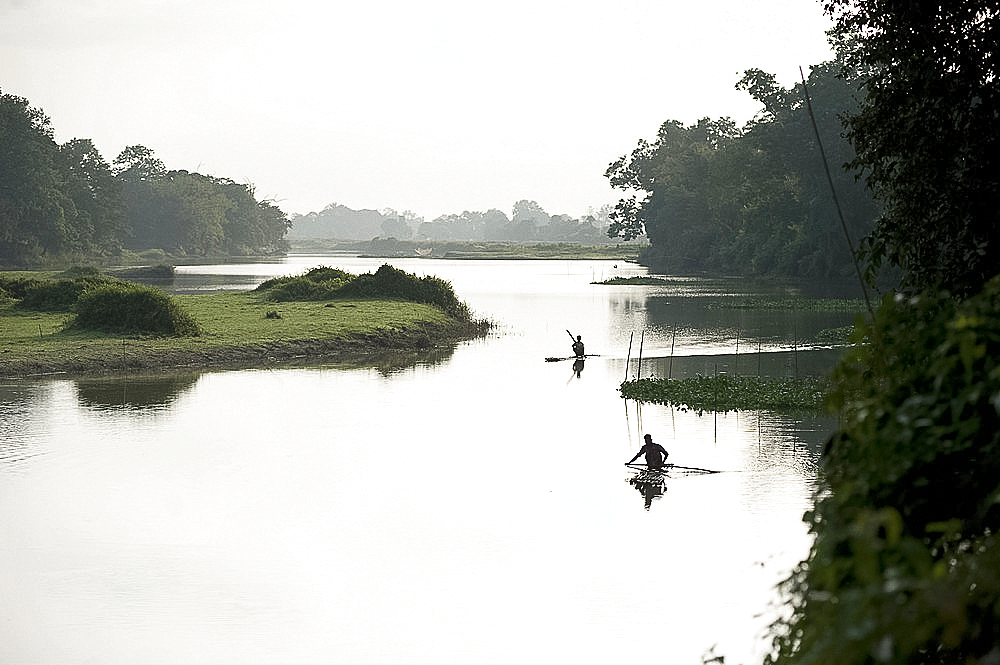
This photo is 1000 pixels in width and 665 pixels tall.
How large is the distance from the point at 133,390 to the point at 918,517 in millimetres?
30286

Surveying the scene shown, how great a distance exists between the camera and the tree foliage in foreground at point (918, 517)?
342 centimetres

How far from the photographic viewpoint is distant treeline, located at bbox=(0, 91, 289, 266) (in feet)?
370

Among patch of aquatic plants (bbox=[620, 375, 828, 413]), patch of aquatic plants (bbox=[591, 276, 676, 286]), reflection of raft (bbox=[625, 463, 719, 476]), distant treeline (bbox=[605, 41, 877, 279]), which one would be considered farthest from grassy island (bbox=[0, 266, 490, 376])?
patch of aquatic plants (bbox=[591, 276, 676, 286])

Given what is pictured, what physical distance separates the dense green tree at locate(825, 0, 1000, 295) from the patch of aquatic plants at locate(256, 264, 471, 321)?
4315cm

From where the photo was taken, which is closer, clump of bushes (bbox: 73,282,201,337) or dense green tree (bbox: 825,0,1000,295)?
dense green tree (bbox: 825,0,1000,295)

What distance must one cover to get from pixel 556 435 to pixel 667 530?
345 inches

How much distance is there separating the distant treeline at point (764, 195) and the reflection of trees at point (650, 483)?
152 feet

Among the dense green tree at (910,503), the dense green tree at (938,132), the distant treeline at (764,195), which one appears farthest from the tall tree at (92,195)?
the dense green tree at (910,503)

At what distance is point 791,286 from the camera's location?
7875 centimetres

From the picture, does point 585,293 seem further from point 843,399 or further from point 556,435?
point 843,399

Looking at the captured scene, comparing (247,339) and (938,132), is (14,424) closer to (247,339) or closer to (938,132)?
(247,339)

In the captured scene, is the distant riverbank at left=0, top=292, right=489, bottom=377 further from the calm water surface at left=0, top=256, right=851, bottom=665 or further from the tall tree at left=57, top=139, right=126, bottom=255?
the tall tree at left=57, top=139, right=126, bottom=255

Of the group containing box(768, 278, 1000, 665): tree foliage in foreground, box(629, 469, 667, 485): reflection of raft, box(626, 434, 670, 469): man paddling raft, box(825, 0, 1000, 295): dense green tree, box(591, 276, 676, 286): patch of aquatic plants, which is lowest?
box(629, 469, 667, 485): reflection of raft

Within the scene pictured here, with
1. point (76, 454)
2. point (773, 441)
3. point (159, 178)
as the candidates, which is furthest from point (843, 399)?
point (159, 178)
